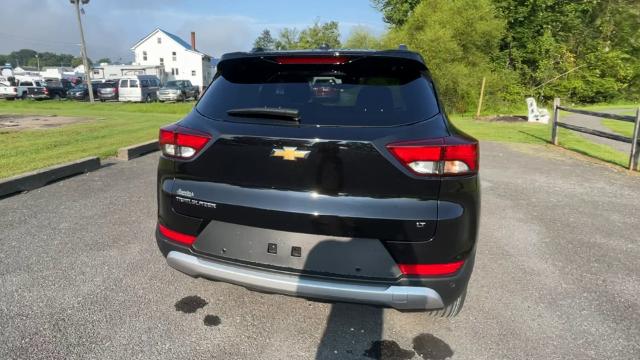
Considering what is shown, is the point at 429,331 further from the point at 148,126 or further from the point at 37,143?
the point at 148,126

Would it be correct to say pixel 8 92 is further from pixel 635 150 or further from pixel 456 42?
pixel 635 150

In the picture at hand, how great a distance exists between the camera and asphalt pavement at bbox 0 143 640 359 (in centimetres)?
251

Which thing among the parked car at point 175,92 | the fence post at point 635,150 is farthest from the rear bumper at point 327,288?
the parked car at point 175,92

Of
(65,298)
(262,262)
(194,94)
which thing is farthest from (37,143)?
(194,94)

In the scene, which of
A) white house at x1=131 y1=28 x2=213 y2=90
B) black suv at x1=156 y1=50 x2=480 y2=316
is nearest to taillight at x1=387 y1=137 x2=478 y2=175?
black suv at x1=156 y1=50 x2=480 y2=316

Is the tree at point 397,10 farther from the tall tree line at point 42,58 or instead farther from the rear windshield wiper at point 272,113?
the tall tree line at point 42,58

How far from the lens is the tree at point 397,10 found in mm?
35312

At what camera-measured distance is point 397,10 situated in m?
35.9

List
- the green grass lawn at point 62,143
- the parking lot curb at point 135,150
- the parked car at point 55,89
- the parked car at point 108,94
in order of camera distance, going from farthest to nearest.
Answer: the parked car at point 55,89 → the parked car at point 108,94 → the parking lot curb at point 135,150 → the green grass lawn at point 62,143

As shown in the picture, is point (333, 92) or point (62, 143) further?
point (62, 143)

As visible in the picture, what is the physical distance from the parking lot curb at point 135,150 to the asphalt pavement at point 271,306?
3102 mm

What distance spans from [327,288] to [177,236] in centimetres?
100

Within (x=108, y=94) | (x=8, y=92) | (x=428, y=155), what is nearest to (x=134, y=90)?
(x=108, y=94)

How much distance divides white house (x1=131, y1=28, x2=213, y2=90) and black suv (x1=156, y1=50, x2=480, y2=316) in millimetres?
68109
